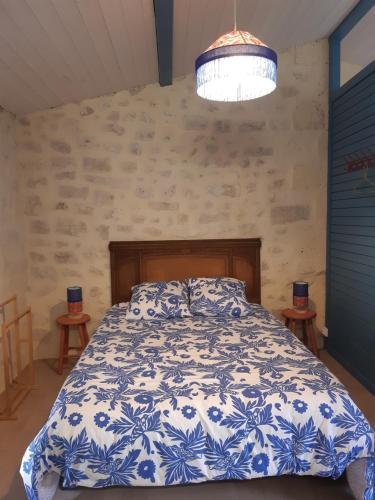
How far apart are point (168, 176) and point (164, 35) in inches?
52.4

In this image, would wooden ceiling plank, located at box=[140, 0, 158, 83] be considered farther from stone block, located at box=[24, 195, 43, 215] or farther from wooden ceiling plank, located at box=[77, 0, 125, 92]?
stone block, located at box=[24, 195, 43, 215]

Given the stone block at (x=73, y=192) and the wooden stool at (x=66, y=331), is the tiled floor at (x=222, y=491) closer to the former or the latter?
the wooden stool at (x=66, y=331)

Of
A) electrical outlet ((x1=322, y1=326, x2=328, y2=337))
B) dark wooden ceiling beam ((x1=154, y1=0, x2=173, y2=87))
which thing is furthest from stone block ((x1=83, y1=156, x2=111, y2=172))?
electrical outlet ((x1=322, y1=326, x2=328, y2=337))

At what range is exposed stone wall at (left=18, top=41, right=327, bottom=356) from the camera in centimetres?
359

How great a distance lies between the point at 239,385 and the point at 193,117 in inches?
100

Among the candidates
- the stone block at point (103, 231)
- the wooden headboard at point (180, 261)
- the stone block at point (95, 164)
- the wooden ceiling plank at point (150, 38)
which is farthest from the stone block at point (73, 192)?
the wooden ceiling plank at point (150, 38)

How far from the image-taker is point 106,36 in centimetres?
250

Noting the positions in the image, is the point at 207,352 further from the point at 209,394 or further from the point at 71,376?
the point at 71,376

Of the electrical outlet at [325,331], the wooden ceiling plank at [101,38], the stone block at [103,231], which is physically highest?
the wooden ceiling plank at [101,38]

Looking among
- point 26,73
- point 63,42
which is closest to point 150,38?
point 63,42

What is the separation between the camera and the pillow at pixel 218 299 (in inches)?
128

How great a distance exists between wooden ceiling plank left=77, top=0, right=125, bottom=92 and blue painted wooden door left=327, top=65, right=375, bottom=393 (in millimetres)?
1905

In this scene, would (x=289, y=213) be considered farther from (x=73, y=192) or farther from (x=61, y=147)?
(x=61, y=147)

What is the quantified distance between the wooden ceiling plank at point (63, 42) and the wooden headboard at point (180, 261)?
1494mm
